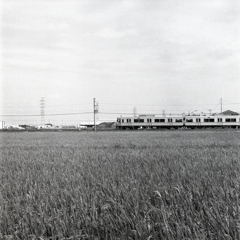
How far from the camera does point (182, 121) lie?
50344 mm

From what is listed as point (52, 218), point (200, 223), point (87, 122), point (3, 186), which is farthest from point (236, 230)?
point (87, 122)

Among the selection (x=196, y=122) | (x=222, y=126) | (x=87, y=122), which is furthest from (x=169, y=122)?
(x=87, y=122)

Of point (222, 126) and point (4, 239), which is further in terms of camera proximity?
point (222, 126)

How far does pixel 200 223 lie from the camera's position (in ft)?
7.66

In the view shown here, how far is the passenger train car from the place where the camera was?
163 ft

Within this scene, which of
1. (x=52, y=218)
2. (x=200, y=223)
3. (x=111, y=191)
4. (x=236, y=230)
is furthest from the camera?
(x=111, y=191)

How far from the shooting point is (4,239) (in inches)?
95.2

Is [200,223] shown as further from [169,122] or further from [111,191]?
[169,122]

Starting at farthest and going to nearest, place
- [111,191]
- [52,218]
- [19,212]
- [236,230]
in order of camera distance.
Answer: [111,191] < [19,212] < [52,218] < [236,230]

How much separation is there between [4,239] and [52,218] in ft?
1.34

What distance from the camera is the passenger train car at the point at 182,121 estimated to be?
4956 cm

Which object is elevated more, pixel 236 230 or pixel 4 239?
pixel 236 230

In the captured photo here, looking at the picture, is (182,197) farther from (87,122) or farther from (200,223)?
(87,122)

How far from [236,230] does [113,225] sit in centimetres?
93
